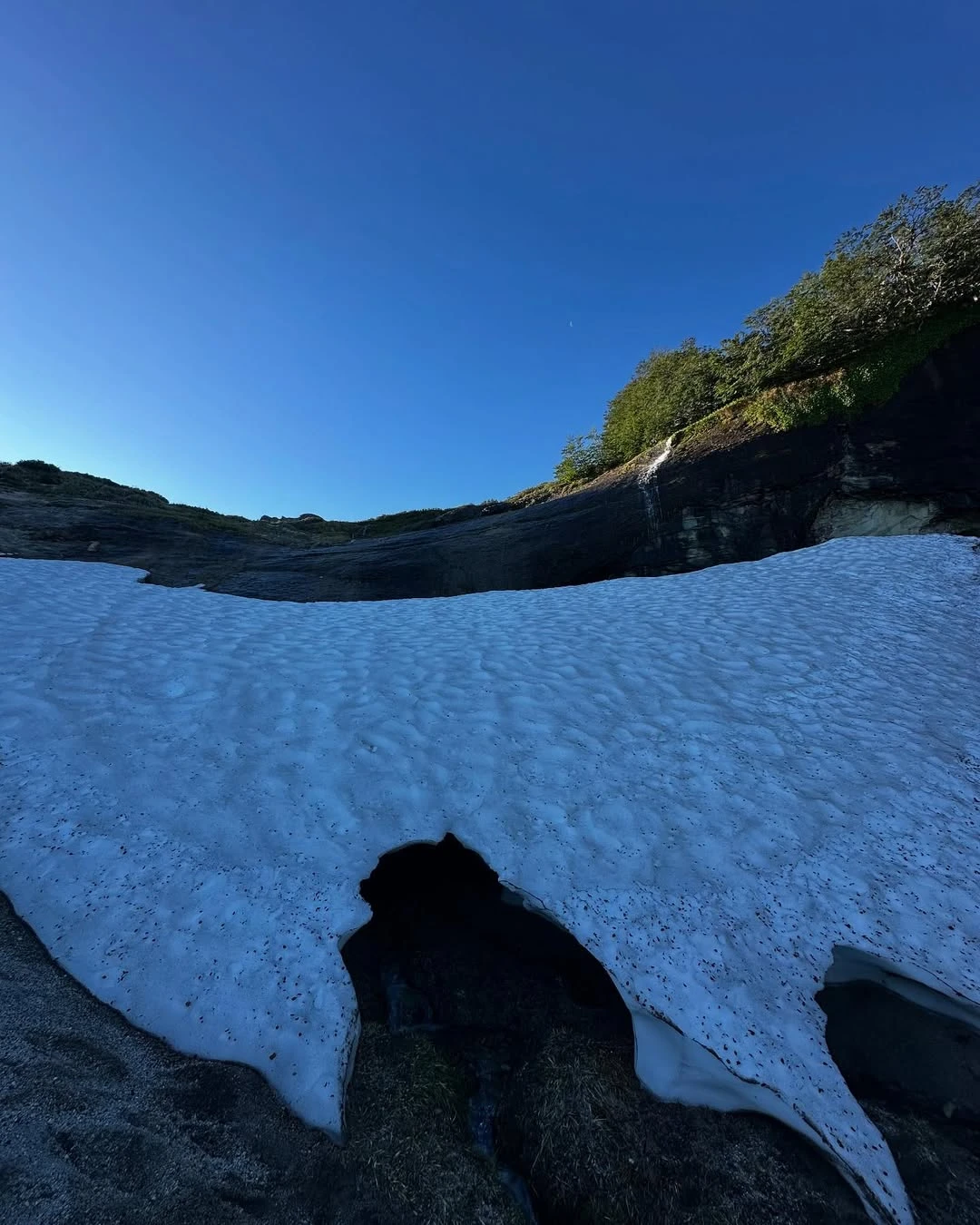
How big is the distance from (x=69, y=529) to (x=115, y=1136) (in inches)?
616

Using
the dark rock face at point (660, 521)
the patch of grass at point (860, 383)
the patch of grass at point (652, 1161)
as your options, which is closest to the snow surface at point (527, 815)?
the patch of grass at point (652, 1161)

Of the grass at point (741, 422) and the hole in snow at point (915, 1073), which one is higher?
the grass at point (741, 422)

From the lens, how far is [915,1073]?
2838 mm

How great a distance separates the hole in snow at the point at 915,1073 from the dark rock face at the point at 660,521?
12.5 m

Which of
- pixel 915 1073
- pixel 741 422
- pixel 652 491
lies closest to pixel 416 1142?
pixel 915 1073

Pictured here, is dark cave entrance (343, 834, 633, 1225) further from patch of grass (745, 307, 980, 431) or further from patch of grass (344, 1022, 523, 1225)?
patch of grass (745, 307, 980, 431)

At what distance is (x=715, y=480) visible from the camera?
15.4 m

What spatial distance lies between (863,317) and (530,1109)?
20023mm

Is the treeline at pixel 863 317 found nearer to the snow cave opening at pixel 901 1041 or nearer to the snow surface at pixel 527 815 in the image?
the snow surface at pixel 527 815


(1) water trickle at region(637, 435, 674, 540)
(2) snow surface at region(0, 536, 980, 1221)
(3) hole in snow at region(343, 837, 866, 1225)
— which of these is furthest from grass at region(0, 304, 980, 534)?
(3) hole in snow at region(343, 837, 866, 1225)

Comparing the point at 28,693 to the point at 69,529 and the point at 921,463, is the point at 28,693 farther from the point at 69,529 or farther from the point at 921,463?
the point at 921,463

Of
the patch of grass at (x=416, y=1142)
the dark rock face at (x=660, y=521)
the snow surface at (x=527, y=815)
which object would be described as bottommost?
the patch of grass at (x=416, y=1142)

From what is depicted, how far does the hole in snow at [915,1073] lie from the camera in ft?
7.82

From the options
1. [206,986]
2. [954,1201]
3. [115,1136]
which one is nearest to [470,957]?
[206,986]
